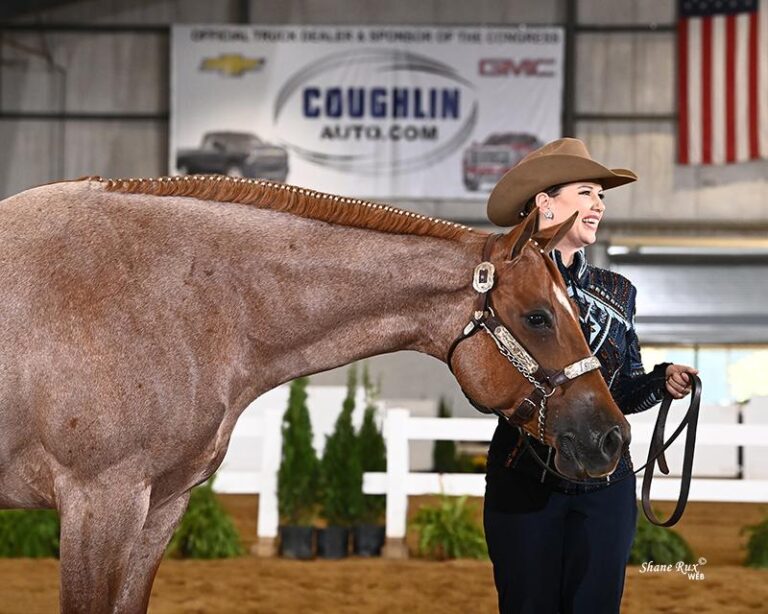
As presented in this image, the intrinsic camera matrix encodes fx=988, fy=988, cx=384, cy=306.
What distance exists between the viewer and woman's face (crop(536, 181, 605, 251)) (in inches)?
118

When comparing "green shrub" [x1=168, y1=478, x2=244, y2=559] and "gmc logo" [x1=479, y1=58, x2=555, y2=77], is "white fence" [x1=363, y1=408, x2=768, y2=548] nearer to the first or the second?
"green shrub" [x1=168, y1=478, x2=244, y2=559]

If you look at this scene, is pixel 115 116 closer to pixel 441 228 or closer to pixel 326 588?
pixel 326 588

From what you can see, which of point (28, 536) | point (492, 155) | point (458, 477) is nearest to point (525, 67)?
point (492, 155)

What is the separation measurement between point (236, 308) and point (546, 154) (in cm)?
108

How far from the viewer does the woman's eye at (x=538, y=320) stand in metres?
2.62

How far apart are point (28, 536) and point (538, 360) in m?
5.45

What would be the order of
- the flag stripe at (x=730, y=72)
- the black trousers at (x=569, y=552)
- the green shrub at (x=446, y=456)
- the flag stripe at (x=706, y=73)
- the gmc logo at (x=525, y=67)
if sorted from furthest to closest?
1. the gmc logo at (x=525, y=67)
2. the flag stripe at (x=706, y=73)
3. the flag stripe at (x=730, y=72)
4. the green shrub at (x=446, y=456)
5. the black trousers at (x=569, y=552)

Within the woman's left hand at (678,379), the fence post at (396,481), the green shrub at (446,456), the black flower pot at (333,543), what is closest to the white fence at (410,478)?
the fence post at (396,481)

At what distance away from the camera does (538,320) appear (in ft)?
8.59

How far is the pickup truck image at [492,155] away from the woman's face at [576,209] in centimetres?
1232

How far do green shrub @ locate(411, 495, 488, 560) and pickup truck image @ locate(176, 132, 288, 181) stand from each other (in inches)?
359

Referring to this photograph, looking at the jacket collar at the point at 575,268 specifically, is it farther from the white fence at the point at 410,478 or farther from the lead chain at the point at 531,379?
the white fence at the point at 410,478

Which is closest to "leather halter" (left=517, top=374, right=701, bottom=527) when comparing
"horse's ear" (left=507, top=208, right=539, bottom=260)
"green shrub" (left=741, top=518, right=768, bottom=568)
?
"horse's ear" (left=507, top=208, right=539, bottom=260)

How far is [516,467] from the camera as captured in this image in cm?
297
